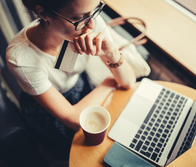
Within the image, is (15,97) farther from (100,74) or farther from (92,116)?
(92,116)

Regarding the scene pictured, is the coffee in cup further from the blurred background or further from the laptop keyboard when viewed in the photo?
the blurred background

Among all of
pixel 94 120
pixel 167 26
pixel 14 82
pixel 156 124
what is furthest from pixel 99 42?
pixel 14 82

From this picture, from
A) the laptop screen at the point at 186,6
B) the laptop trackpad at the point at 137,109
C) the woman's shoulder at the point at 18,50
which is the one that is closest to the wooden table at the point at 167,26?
the laptop screen at the point at 186,6

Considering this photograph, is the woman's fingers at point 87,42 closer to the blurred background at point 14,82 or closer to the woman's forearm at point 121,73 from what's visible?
the woman's forearm at point 121,73

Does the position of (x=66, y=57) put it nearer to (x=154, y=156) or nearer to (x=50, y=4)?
(x=50, y=4)

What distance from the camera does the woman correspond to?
2.07 ft

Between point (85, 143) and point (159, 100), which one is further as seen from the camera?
point (159, 100)

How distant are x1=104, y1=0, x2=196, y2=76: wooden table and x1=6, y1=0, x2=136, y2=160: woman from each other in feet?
0.99

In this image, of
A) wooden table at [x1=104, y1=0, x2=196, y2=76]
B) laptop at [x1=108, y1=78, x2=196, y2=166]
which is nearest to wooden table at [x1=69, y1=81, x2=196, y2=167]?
laptop at [x1=108, y1=78, x2=196, y2=166]

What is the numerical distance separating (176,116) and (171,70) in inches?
25.6

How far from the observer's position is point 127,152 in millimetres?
669

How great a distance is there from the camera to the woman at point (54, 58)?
2.07 ft

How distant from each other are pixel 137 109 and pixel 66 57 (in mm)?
455

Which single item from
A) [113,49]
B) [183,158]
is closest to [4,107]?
[113,49]
